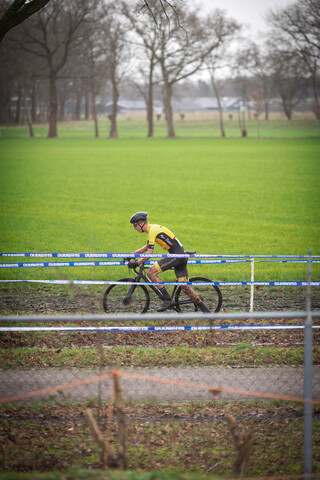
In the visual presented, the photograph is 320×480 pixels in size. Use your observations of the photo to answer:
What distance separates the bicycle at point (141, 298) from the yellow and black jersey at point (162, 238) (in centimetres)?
26

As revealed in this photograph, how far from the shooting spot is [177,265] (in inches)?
370

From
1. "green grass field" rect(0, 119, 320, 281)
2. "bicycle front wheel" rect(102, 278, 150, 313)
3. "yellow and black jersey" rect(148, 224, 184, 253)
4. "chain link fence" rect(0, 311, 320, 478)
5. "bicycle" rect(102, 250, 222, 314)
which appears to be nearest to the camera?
"chain link fence" rect(0, 311, 320, 478)

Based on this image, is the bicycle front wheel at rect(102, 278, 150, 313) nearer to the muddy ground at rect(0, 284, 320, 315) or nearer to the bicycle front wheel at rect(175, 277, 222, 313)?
the muddy ground at rect(0, 284, 320, 315)

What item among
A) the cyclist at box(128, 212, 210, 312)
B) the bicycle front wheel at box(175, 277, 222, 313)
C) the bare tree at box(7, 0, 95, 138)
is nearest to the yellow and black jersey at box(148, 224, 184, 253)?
the cyclist at box(128, 212, 210, 312)

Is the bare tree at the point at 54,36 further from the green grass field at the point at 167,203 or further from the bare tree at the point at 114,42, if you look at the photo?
the green grass field at the point at 167,203

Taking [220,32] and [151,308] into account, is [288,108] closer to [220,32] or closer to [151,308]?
[220,32]

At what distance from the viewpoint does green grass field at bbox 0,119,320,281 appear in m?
15.5

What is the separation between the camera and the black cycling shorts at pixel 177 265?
369 inches

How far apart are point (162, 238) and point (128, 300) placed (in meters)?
1.41

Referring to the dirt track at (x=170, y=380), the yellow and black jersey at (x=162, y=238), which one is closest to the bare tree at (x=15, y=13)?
the yellow and black jersey at (x=162, y=238)

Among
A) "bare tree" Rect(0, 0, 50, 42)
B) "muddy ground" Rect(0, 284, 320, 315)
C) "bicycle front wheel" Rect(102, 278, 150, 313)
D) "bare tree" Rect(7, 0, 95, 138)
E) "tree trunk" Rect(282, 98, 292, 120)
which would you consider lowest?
"muddy ground" Rect(0, 284, 320, 315)

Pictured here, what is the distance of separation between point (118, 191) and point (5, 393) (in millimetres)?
21959

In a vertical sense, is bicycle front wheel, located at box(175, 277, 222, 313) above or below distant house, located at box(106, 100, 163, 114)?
below

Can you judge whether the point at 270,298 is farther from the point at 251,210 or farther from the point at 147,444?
the point at 251,210
